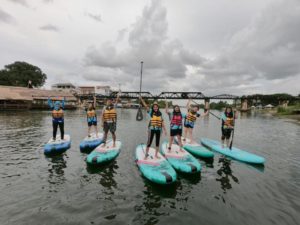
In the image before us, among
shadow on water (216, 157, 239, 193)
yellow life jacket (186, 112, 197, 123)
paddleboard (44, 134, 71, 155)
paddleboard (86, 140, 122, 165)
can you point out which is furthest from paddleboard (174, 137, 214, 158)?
paddleboard (44, 134, 71, 155)

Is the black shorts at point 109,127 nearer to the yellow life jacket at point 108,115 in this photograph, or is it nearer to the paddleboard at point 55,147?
the yellow life jacket at point 108,115

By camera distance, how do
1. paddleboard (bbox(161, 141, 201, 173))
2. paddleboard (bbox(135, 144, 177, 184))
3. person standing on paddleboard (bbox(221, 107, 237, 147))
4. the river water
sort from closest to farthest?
the river water, paddleboard (bbox(135, 144, 177, 184)), paddleboard (bbox(161, 141, 201, 173)), person standing on paddleboard (bbox(221, 107, 237, 147))

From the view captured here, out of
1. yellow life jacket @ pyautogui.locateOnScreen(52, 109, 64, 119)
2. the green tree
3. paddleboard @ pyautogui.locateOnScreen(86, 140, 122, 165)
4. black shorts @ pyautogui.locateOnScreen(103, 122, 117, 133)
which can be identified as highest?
the green tree

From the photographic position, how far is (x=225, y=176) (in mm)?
9125

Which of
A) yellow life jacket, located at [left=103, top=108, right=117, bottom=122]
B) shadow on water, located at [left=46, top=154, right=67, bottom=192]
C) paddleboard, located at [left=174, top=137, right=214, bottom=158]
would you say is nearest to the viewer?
shadow on water, located at [left=46, top=154, right=67, bottom=192]

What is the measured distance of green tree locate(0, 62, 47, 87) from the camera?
7764 centimetres

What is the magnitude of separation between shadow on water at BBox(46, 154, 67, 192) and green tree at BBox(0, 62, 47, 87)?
8369cm

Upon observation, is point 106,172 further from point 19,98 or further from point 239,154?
point 19,98

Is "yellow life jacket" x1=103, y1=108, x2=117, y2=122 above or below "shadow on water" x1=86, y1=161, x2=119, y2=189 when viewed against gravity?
above

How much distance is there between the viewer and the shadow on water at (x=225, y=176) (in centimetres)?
815

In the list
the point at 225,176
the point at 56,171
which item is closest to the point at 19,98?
the point at 56,171

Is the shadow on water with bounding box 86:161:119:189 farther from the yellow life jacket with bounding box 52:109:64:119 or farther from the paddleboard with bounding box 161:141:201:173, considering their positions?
the yellow life jacket with bounding box 52:109:64:119

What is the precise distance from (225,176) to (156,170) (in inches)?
139

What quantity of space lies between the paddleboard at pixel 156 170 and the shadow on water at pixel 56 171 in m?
3.39
